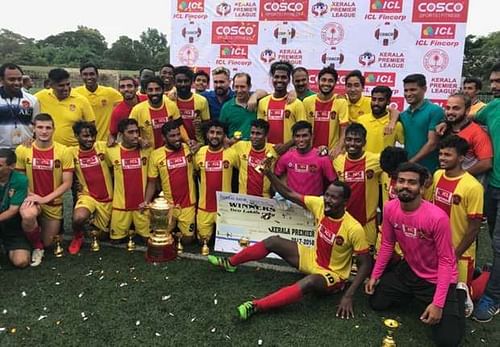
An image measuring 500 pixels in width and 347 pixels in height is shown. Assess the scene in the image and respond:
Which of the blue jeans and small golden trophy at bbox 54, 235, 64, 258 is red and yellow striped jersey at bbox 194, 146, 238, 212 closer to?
small golden trophy at bbox 54, 235, 64, 258

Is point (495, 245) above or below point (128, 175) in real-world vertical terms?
below

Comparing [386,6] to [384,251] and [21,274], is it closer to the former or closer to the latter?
[384,251]

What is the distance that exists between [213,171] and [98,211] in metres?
1.53

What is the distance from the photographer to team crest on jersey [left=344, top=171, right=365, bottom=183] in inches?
189

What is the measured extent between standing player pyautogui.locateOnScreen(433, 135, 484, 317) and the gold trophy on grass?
9.37ft

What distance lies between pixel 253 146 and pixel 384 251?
6.77 ft

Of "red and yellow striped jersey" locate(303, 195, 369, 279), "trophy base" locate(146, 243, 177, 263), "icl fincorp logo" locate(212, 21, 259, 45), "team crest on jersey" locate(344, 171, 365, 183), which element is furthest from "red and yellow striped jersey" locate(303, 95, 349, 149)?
"icl fincorp logo" locate(212, 21, 259, 45)

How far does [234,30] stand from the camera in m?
8.66

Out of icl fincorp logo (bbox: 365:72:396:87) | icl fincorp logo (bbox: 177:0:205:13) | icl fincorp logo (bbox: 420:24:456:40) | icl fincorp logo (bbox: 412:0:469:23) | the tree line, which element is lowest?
icl fincorp logo (bbox: 365:72:396:87)

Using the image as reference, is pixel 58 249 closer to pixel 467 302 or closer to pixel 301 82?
pixel 301 82

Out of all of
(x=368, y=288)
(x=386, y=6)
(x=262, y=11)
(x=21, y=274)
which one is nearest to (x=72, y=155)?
(x=21, y=274)

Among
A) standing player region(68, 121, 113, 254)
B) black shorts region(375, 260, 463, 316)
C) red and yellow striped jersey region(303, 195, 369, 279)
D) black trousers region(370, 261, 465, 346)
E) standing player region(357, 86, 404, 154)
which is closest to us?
black trousers region(370, 261, 465, 346)

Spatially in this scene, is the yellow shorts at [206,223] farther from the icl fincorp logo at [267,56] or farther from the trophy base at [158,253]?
the icl fincorp logo at [267,56]

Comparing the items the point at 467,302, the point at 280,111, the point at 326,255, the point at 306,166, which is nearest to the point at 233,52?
the point at 280,111
